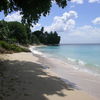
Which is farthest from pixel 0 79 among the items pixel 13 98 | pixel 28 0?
pixel 28 0

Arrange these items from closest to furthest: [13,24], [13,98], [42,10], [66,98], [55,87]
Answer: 1. [13,98]
2. [66,98]
3. [55,87]
4. [42,10]
5. [13,24]

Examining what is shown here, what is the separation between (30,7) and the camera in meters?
13.1

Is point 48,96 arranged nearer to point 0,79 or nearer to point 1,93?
point 1,93

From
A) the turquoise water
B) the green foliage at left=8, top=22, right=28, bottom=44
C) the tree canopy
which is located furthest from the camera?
the green foliage at left=8, top=22, right=28, bottom=44

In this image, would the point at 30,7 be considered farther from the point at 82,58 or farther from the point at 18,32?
the point at 18,32

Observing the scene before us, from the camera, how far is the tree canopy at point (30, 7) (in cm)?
1272

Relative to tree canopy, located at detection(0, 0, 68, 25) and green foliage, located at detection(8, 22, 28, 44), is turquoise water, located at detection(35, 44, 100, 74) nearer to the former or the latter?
tree canopy, located at detection(0, 0, 68, 25)

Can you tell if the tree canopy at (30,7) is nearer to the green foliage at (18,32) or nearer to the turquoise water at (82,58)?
the turquoise water at (82,58)

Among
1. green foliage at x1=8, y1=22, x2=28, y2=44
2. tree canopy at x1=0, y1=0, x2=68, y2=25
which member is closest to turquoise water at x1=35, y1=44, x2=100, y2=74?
tree canopy at x1=0, y1=0, x2=68, y2=25

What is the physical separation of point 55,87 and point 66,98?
1495mm

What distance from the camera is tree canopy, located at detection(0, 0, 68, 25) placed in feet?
41.7

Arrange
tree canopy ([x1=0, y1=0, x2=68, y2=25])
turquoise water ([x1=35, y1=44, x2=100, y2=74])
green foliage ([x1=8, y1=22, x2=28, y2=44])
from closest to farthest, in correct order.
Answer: tree canopy ([x1=0, y1=0, x2=68, y2=25]) → turquoise water ([x1=35, y1=44, x2=100, y2=74]) → green foliage ([x1=8, y1=22, x2=28, y2=44])

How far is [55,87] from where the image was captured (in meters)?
8.47

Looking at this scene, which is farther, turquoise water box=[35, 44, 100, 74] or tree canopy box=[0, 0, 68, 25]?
turquoise water box=[35, 44, 100, 74]
